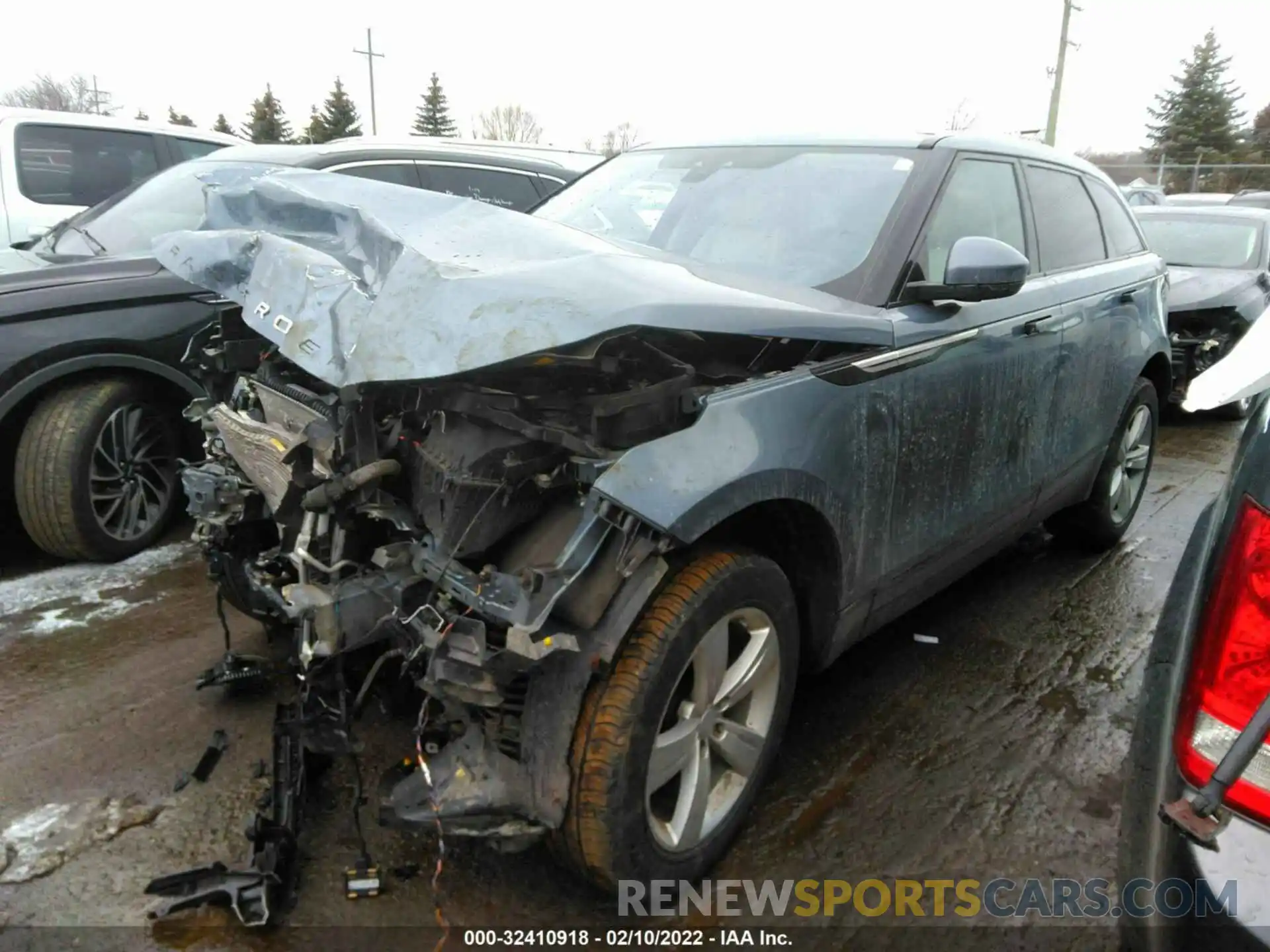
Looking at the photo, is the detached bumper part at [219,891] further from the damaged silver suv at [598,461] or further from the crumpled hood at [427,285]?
the crumpled hood at [427,285]

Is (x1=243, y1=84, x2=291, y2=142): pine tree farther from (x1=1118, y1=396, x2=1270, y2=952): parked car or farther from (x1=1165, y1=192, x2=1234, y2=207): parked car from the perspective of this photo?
(x1=1118, y1=396, x2=1270, y2=952): parked car

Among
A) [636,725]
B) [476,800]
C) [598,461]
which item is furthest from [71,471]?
[636,725]

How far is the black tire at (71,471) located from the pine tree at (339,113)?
39.5 metres

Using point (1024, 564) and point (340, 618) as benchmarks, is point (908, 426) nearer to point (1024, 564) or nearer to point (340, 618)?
point (340, 618)

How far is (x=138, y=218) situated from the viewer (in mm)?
4898

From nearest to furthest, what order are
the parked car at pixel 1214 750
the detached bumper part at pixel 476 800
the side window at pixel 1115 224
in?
the parked car at pixel 1214 750 < the detached bumper part at pixel 476 800 < the side window at pixel 1115 224

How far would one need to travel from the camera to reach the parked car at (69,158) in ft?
19.6

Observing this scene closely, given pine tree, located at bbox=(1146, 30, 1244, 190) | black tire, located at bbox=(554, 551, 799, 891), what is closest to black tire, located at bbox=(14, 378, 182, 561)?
black tire, located at bbox=(554, 551, 799, 891)

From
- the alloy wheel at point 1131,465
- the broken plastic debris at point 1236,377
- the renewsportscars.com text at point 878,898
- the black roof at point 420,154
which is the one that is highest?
the black roof at point 420,154

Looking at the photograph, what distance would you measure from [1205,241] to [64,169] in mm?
9628

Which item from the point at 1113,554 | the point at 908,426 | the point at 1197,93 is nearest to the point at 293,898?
the point at 908,426

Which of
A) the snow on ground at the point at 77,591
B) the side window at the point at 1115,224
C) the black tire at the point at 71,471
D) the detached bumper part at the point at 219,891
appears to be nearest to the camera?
the detached bumper part at the point at 219,891

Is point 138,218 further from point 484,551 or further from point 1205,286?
point 1205,286

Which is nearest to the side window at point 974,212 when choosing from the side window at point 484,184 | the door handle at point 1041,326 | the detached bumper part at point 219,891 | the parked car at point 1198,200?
the door handle at point 1041,326
